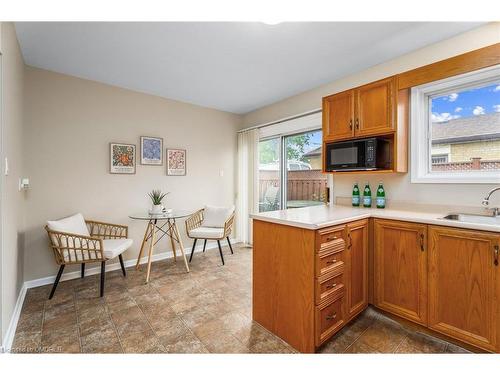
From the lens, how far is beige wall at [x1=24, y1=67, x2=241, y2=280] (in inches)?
105

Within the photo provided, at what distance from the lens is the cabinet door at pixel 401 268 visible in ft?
5.87

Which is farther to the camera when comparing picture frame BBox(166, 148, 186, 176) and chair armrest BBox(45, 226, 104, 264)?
picture frame BBox(166, 148, 186, 176)

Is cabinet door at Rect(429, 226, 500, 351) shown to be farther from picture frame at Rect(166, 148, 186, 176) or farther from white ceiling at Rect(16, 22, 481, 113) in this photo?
picture frame at Rect(166, 148, 186, 176)

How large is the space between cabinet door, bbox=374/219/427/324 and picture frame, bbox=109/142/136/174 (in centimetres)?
306

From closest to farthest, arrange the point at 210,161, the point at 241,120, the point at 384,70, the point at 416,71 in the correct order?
the point at 416,71
the point at 384,70
the point at 210,161
the point at 241,120

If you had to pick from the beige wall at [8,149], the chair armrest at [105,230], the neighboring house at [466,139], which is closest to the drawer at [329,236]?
the neighboring house at [466,139]

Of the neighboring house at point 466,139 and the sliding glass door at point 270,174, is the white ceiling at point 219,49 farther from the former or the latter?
the sliding glass door at point 270,174

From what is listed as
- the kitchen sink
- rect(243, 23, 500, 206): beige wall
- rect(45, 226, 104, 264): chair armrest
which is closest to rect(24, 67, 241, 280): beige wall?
rect(45, 226, 104, 264): chair armrest

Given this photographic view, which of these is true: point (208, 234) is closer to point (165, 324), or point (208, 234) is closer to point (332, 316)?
point (165, 324)

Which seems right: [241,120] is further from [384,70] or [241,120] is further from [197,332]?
[197,332]

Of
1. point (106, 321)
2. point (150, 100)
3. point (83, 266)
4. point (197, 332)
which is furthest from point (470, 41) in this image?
point (83, 266)

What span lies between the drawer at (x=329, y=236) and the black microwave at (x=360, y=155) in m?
0.89

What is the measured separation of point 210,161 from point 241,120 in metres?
1.07
